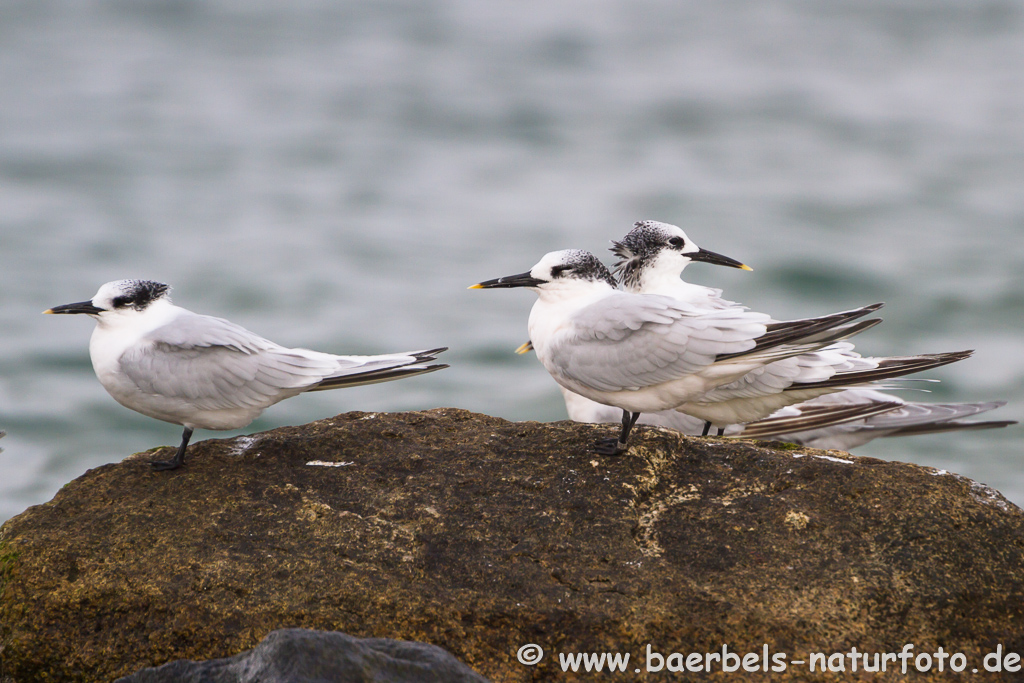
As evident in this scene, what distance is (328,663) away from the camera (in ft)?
11.9

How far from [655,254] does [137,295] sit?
3.70 metres

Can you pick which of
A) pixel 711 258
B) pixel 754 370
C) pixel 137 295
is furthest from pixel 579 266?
pixel 137 295

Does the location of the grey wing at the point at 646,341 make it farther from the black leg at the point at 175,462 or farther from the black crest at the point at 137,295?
the black crest at the point at 137,295

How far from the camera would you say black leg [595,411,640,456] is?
5664mm

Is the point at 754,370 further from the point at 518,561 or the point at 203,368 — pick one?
the point at 203,368

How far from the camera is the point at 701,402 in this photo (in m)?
6.85

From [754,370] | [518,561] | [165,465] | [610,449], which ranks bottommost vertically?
[518,561]

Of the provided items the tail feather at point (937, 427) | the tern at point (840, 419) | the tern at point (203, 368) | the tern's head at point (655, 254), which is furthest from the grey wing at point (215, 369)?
the tail feather at point (937, 427)

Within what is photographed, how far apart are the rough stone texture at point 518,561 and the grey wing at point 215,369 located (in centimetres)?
38

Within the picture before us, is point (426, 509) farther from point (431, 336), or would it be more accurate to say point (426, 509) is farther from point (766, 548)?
point (431, 336)

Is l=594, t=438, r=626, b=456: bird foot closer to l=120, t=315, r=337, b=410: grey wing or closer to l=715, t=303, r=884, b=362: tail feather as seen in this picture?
l=715, t=303, r=884, b=362: tail feather

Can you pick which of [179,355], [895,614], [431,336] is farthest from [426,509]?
[431,336]

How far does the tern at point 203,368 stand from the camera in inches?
221

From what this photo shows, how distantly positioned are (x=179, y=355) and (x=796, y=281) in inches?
428
